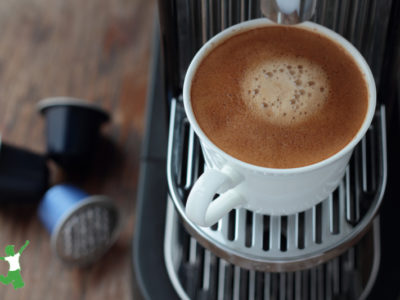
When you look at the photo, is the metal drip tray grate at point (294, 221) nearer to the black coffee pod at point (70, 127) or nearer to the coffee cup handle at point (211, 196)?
the coffee cup handle at point (211, 196)

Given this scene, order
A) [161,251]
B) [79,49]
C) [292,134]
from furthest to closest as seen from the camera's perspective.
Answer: [79,49], [161,251], [292,134]

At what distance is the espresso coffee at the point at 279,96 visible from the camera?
0.39 meters

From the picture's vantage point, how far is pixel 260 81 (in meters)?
0.40

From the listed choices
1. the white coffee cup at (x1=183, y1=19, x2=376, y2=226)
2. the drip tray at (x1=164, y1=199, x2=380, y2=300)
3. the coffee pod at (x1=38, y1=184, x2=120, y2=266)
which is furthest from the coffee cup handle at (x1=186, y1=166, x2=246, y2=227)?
the coffee pod at (x1=38, y1=184, x2=120, y2=266)

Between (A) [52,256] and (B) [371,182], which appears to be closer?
(B) [371,182]

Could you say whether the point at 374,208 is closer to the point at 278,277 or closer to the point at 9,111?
the point at 278,277

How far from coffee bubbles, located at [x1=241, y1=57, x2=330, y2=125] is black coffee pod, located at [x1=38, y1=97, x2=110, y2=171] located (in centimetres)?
26

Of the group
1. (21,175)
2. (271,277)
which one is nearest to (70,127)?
(21,175)

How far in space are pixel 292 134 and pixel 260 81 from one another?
0.13ft

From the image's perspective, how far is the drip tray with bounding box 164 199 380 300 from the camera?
47cm

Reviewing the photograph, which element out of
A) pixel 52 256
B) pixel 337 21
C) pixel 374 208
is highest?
pixel 337 21

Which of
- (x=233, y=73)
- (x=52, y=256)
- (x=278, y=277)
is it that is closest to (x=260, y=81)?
(x=233, y=73)

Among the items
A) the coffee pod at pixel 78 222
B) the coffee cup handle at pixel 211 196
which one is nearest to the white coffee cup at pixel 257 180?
the coffee cup handle at pixel 211 196

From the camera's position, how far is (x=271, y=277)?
48cm
